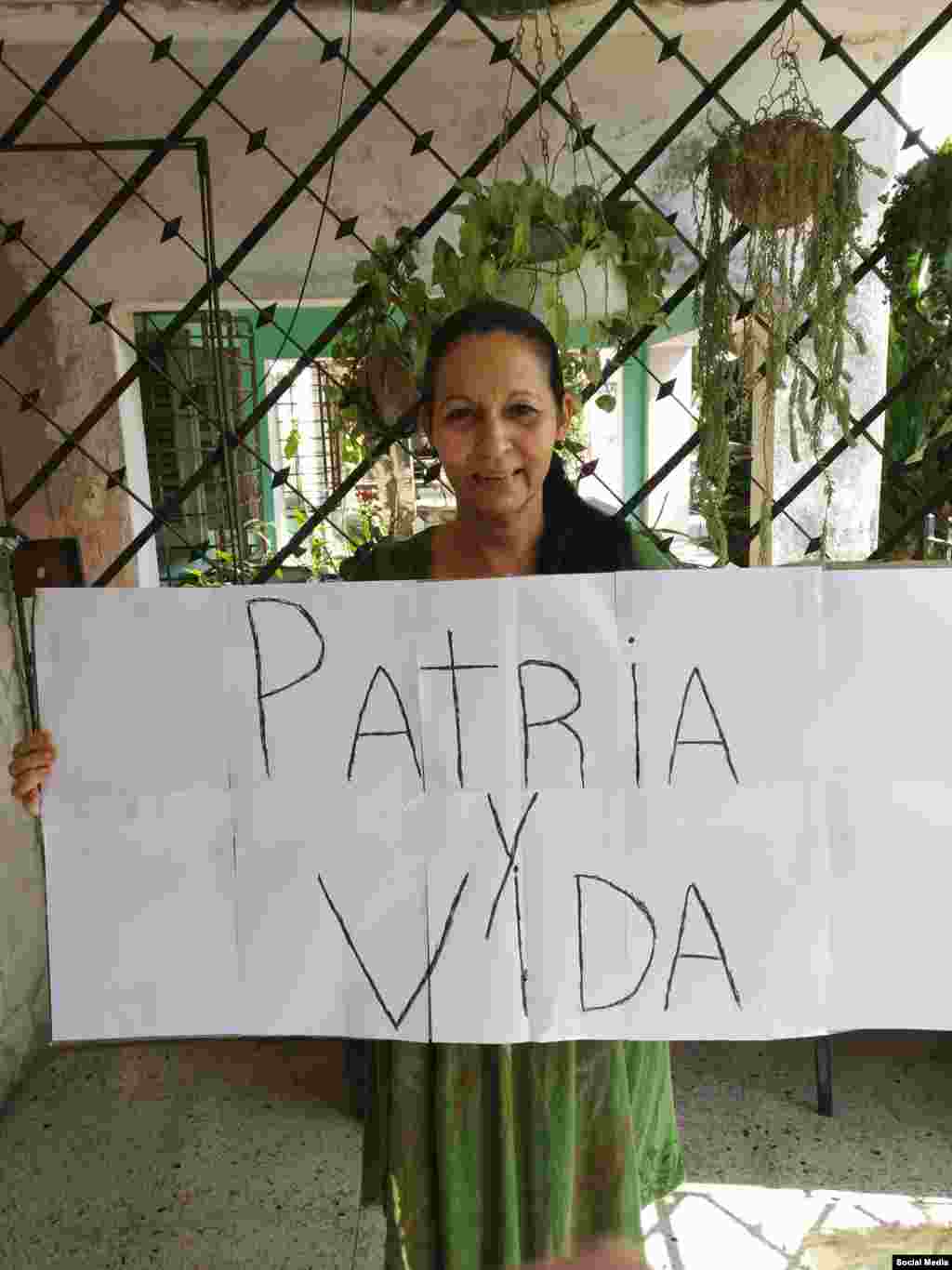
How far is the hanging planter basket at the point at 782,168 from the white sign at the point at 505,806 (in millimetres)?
797

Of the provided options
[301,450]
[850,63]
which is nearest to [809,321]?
[850,63]

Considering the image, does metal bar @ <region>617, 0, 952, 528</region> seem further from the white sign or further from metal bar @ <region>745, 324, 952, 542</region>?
Result: the white sign

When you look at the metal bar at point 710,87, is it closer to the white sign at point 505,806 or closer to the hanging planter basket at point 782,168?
the hanging planter basket at point 782,168

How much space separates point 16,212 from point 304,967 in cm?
310

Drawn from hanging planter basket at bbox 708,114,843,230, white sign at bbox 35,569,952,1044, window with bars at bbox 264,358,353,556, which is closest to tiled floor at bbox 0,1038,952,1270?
white sign at bbox 35,569,952,1044

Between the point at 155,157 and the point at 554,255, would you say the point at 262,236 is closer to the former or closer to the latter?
the point at 155,157

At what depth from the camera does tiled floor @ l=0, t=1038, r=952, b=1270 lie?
1.86 m

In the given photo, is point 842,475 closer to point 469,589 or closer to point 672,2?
point 672,2

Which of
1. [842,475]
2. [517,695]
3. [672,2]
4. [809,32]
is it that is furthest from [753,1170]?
[809,32]

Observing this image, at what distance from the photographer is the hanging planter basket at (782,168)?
1.53 meters

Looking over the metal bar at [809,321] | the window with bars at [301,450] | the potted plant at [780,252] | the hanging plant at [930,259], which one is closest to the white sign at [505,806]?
the metal bar at [809,321]

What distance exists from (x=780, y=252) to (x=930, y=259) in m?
0.48

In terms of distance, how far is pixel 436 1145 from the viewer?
4.03ft

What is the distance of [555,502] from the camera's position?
47.9 inches
